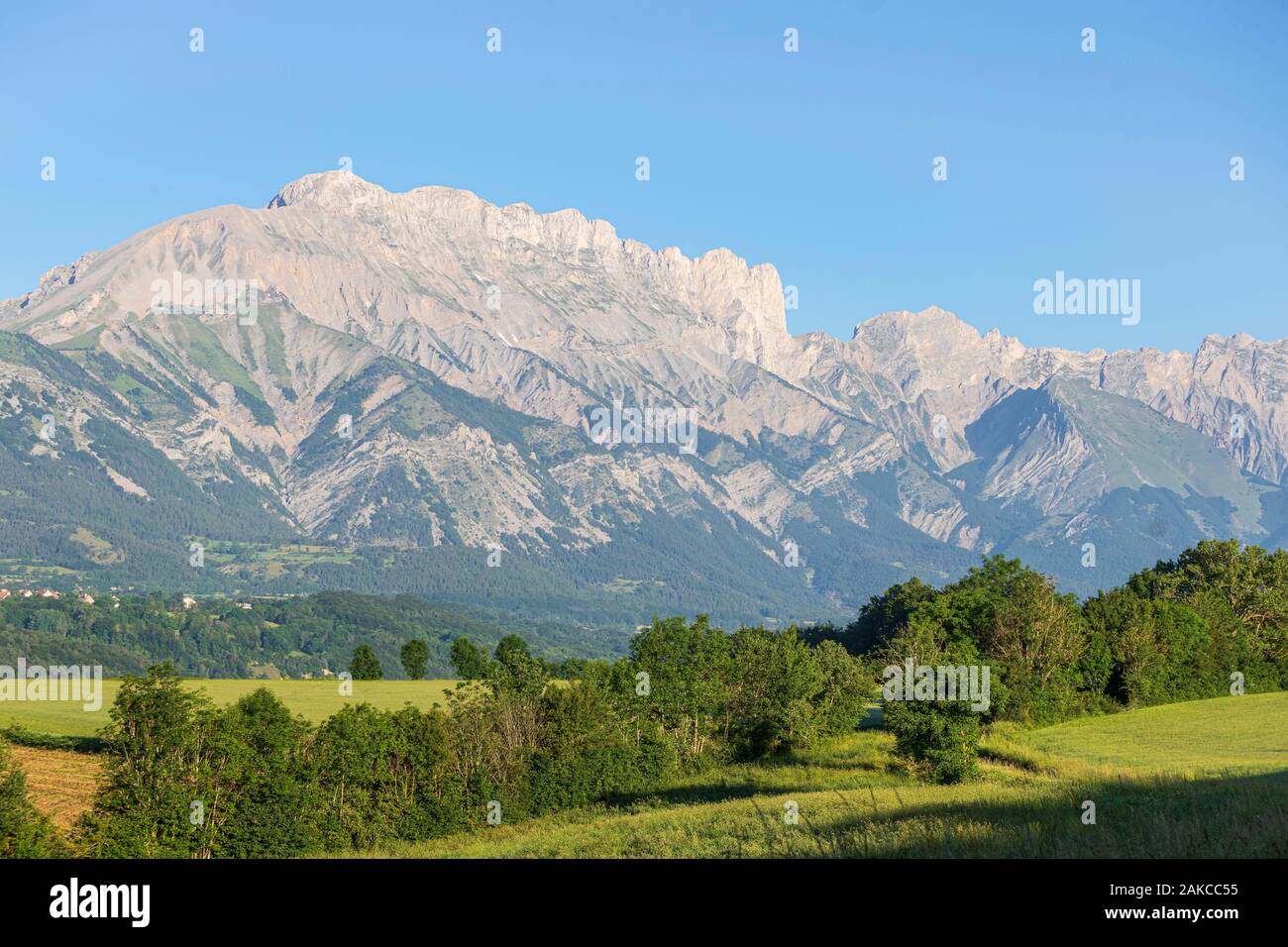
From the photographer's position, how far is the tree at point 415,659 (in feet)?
601

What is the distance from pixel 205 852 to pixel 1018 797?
1671 inches

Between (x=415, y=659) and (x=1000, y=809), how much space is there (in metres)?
162

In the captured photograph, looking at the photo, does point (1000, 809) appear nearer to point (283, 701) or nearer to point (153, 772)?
point (153, 772)

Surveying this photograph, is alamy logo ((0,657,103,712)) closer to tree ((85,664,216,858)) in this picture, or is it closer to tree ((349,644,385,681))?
tree ((349,644,385,681))

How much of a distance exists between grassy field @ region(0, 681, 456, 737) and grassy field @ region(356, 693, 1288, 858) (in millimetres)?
29764

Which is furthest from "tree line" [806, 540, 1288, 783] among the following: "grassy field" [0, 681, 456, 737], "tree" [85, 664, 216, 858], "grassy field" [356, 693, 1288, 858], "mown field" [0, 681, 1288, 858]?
"tree" [85, 664, 216, 858]

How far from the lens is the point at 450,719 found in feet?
277

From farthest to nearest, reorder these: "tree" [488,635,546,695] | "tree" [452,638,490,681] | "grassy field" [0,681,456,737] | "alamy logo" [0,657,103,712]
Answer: "tree" [452,638,490,681] → "alamy logo" [0,657,103,712] → "grassy field" [0,681,456,737] → "tree" [488,635,546,695]

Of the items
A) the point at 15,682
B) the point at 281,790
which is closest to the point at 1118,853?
the point at 281,790

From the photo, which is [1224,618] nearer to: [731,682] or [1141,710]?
[1141,710]
